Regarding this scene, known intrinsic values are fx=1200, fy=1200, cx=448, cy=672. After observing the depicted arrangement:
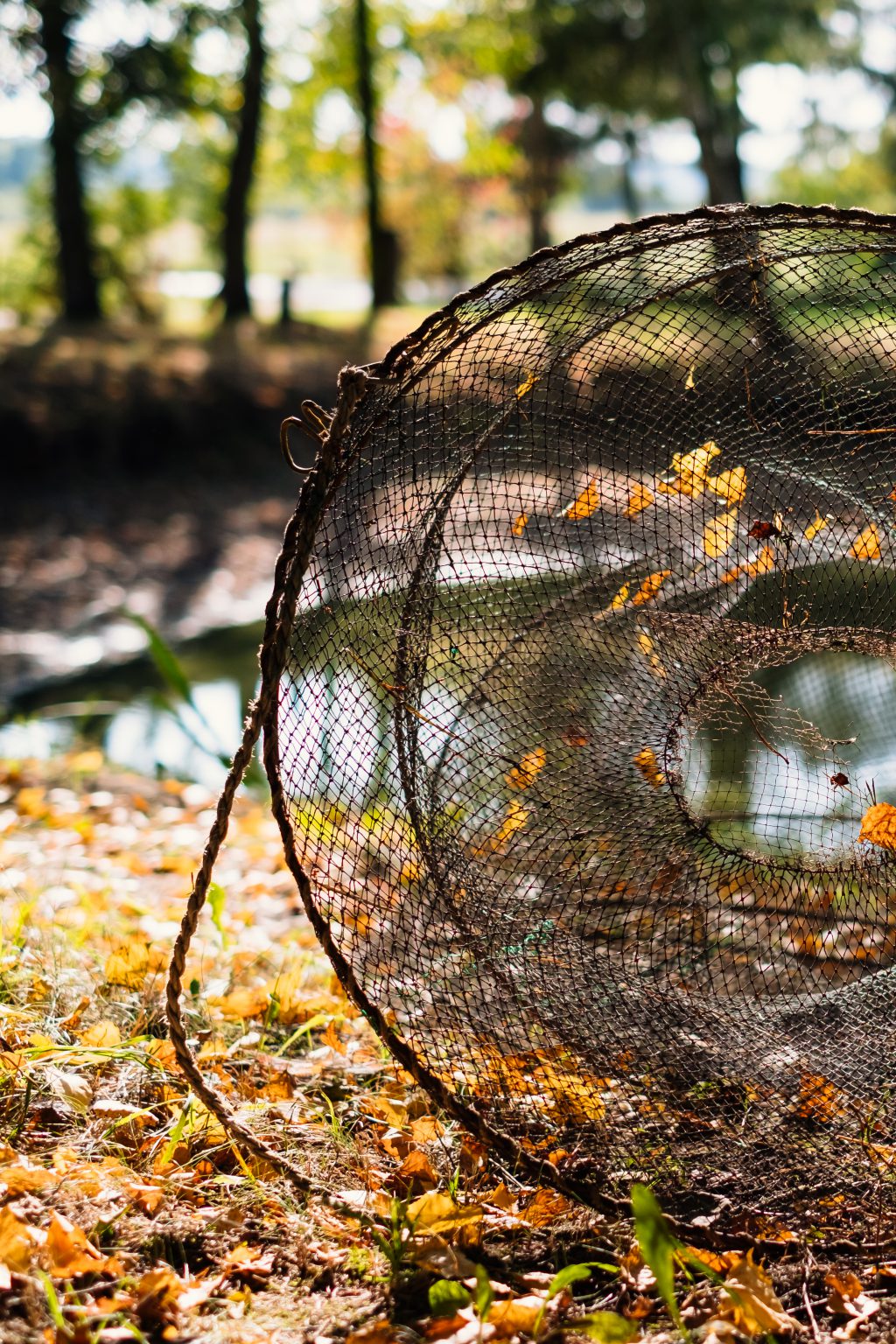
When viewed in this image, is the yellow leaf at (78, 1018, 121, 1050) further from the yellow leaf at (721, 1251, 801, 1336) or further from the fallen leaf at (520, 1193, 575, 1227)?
the yellow leaf at (721, 1251, 801, 1336)

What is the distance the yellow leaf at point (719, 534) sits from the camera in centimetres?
254

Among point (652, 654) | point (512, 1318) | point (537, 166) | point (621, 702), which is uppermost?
point (537, 166)

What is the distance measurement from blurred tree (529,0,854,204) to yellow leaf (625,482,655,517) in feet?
48.2

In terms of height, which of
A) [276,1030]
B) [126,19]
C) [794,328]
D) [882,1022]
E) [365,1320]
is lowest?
[365,1320]

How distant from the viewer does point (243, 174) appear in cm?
1661

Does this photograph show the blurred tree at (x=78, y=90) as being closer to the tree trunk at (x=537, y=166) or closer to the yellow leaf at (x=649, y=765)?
the tree trunk at (x=537, y=166)


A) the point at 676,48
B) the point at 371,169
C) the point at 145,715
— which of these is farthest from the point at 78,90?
→ the point at 145,715

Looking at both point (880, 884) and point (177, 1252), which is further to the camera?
point (880, 884)

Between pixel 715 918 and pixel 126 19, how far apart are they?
587 inches

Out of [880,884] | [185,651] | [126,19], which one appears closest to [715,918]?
[880,884]

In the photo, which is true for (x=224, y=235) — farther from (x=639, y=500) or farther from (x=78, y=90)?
(x=639, y=500)

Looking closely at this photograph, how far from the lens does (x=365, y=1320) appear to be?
1823 mm

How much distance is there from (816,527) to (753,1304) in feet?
4.81

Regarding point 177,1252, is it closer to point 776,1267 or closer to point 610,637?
point 776,1267
